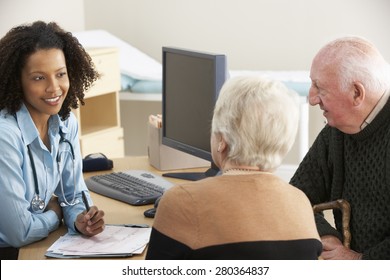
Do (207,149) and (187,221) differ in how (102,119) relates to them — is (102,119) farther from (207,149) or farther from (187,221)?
(187,221)

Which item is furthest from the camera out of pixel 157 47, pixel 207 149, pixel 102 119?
pixel 157 47

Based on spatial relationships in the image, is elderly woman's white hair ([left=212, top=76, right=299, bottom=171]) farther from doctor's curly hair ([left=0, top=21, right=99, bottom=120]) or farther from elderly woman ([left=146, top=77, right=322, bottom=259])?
doctor's curly hair ([left=0, top=21, right=99, bottom=120])

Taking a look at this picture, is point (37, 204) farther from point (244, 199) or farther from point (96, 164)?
point (244, 199)

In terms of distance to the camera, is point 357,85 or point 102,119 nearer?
point 357,85

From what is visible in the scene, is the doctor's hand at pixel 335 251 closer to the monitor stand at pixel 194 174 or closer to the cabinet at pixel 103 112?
the monitor stand at pixel 194 174

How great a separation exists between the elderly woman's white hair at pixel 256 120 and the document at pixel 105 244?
592mm

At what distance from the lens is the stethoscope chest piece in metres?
2.44

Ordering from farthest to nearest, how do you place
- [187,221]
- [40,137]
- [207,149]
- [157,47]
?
1. [157,47]
2. [207,149]
3. [40,137]
4. [187,221]

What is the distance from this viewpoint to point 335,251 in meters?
2.38

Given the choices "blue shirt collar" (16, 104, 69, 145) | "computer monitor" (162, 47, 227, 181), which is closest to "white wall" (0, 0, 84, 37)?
"computer monitor" (162, 47, 227, 181)

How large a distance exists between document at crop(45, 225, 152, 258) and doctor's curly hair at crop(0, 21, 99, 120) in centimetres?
48

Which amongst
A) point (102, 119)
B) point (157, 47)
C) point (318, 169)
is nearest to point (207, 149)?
point (318, 169)

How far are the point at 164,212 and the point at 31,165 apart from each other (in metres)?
0.84

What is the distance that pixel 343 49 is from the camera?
7.55ft
